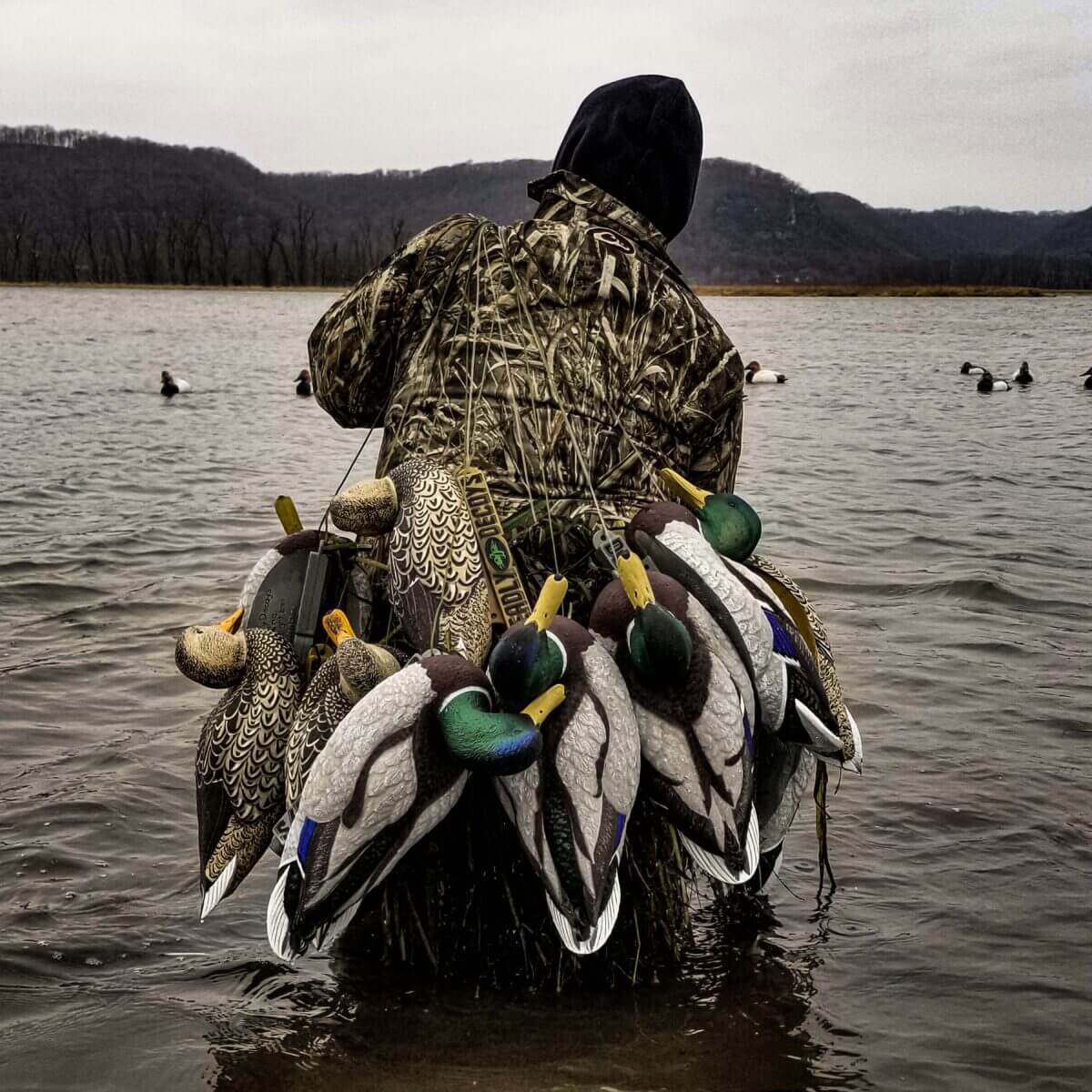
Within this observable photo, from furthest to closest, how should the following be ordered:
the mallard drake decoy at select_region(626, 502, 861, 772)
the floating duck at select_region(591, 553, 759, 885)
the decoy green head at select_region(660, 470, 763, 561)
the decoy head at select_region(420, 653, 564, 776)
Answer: the decoy green head at select_region(660, 470, 763, 561)
the mallard drake decoy at select_region(626, 502, 861, 772)
the floating duck at select_region(591, 553, 759, 885)
the decoy head at select_region(420, 653, 564, 776)

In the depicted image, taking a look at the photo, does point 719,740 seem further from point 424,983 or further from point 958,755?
point 958,755

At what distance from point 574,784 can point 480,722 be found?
0.95ft

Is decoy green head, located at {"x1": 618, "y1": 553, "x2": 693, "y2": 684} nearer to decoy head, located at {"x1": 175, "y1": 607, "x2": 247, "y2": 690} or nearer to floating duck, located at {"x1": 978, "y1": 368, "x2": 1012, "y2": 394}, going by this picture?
decoy head, located at {"x1": 175, "y1": 607, "x2": 247, "y2": 690}

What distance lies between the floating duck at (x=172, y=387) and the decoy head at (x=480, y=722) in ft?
77.1

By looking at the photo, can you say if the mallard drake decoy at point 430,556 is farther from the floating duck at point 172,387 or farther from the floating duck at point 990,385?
the floating duck at point 990,385

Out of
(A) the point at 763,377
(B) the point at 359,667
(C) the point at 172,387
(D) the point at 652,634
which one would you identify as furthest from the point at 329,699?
(A) the point at 763,377

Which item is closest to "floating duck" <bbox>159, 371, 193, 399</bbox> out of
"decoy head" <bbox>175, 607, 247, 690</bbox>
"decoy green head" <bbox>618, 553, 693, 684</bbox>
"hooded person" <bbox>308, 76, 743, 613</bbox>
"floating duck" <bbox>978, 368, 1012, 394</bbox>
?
"floating duck" <bbox>978, 368, 1012, 394</bbox>

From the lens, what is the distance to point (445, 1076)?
11.3 ft

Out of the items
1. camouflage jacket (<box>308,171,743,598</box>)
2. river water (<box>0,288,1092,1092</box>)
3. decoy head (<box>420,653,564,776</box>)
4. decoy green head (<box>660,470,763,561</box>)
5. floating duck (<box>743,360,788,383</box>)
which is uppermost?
camouflage jacket (<box>308,171,743,598</box>)

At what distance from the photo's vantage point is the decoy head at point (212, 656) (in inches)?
134

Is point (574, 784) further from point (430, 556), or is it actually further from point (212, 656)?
point (212, 656)

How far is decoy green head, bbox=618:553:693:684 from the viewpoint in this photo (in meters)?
3.11

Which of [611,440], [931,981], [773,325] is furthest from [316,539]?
[773,325]

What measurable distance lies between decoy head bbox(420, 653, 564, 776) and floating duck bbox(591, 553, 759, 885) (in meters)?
0.26
